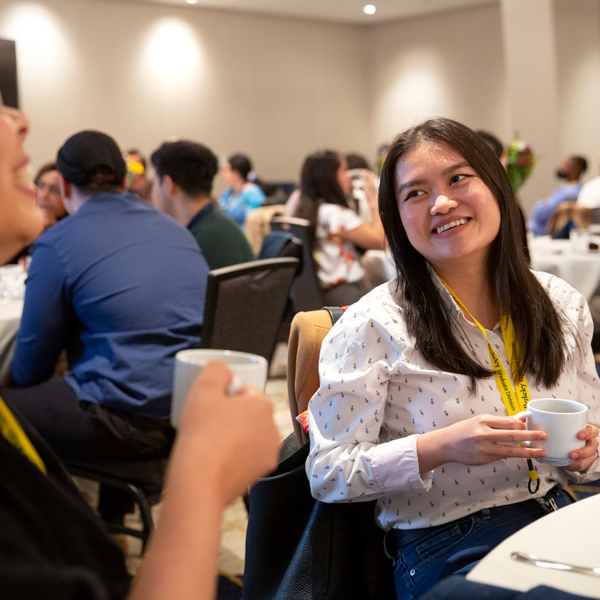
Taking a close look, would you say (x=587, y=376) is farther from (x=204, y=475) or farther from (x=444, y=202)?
(x=204, y=475)

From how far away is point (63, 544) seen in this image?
2.03 feet

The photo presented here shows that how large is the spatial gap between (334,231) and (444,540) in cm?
298

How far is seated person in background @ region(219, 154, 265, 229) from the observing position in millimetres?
7395

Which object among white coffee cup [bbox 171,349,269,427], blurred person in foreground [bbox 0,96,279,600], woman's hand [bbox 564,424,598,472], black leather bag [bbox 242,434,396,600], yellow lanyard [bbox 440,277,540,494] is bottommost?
black leather bag [bbox 242,434,396,600]

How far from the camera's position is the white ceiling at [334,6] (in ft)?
31.6

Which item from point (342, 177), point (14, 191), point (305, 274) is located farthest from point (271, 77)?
point (14, 191)

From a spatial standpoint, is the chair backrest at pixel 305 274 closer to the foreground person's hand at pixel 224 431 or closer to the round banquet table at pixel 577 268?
the round banquet table at pixel 577 268

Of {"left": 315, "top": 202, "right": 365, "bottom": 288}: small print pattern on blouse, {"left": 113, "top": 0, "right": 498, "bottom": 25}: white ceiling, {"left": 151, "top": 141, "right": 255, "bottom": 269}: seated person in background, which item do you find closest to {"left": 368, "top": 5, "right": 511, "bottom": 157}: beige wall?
{"left": 113, "top": 0, "right": 498, "bottom": 25}: white ceiling

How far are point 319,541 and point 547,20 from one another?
8.10 metres

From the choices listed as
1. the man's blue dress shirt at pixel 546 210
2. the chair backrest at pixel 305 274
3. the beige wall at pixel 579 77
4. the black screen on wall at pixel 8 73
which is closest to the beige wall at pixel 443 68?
the beige wall at pixel 579 77

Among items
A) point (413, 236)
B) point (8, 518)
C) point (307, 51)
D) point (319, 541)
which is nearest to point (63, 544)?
point (8, 518)

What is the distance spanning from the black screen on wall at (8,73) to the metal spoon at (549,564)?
4.97 m

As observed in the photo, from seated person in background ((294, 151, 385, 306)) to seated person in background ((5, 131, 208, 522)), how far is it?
2018 mm

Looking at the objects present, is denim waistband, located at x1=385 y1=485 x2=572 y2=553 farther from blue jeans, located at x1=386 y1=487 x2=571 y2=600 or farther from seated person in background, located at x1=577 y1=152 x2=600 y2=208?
seated person in background, located at x1=577 y1=152 x2=600 y2=208
